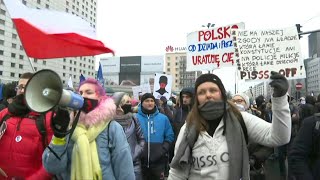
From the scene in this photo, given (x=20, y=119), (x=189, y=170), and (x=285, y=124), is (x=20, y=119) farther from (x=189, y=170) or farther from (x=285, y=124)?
(x=285, y=124)

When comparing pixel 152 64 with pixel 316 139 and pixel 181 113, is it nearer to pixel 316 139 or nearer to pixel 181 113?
pixel 181 113

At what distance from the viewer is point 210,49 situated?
371 inches

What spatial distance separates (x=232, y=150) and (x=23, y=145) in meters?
1.78

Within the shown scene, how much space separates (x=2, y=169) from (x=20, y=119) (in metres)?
0.47

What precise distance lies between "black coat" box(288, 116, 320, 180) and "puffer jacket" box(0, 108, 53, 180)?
2145 mm

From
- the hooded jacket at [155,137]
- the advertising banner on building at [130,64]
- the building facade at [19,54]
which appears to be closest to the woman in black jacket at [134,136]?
the hooded jacket at [155,137]

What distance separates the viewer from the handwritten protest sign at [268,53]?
7406 mm

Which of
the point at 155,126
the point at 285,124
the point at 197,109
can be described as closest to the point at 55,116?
the point at 197,109

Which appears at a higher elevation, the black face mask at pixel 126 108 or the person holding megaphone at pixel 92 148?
the black face mask at pixel 126 108

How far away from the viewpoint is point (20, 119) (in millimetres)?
3285

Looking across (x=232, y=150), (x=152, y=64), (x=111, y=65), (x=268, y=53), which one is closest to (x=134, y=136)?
(x=232, y=150)

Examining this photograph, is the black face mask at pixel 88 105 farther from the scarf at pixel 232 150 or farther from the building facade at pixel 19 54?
the building facade at pixel 19 54

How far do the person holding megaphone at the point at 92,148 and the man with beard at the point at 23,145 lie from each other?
0.91ft

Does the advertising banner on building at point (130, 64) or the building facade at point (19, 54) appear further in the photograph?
the advertising banner on building at point (130, 64)
